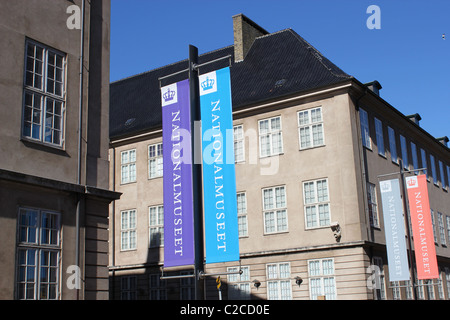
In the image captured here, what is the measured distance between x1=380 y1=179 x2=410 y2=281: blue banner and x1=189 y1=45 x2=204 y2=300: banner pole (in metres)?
16.3

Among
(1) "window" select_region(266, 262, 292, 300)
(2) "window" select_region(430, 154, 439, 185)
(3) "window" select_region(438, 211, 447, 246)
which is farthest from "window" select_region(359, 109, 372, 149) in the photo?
(2) "window" select_region(430, 154, 439, 185)

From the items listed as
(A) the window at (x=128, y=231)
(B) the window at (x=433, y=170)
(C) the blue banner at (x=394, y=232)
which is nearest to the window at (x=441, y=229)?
(B) the window at (x=433, y=170)

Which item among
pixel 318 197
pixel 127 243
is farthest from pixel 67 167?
pixel 127 243

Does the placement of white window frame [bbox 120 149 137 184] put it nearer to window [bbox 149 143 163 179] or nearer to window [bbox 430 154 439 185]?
window [bbox 149 143 163 179]

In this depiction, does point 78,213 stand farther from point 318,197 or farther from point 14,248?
point 318,197

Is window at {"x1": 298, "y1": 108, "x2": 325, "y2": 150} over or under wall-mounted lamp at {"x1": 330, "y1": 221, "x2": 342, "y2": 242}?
over

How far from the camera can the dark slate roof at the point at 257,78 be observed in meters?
31.0

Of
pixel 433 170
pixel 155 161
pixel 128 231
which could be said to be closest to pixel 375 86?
pixel 433 170

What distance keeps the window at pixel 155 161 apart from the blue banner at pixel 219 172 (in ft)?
69.0

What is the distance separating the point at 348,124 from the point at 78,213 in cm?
1683

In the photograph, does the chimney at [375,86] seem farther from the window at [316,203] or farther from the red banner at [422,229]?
the window at [316,203]

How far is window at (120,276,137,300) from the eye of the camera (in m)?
34.0

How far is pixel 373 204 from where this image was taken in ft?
96.9

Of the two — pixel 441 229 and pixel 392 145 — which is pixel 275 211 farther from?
pixel 441 229
